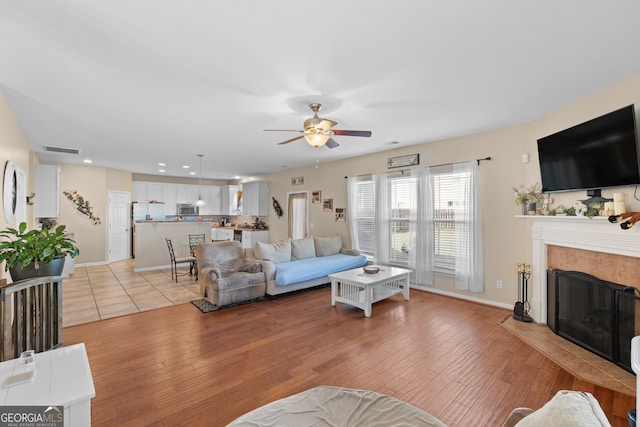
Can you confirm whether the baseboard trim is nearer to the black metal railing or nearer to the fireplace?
the fireplace

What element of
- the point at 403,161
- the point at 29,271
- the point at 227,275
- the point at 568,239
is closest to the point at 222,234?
the point at 227,275

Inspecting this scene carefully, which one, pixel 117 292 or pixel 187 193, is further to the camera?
pixel 187 193

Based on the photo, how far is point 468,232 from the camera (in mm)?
4473

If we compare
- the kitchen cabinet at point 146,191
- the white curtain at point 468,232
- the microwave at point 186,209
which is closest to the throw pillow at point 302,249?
the white curtain at point 468,232

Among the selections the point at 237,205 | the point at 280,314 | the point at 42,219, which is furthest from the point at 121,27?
the point at 237,205

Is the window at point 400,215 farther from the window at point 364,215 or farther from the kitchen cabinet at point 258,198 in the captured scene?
the kitchen cabinet at point 258,198

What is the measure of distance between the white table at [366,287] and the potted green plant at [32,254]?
3.25 metres

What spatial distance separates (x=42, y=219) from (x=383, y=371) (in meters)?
8.28

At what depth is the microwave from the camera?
31.8ft

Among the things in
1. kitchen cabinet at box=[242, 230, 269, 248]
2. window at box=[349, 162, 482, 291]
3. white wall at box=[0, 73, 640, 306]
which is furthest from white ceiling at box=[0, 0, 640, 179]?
kitchen cabinet at box=[242, 230, 269, 248]

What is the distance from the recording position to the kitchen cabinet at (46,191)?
19.2 feet

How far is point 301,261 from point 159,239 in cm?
403

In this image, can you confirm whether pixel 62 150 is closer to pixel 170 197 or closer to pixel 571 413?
pixel 170 197

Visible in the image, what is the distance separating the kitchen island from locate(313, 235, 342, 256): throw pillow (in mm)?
3354
